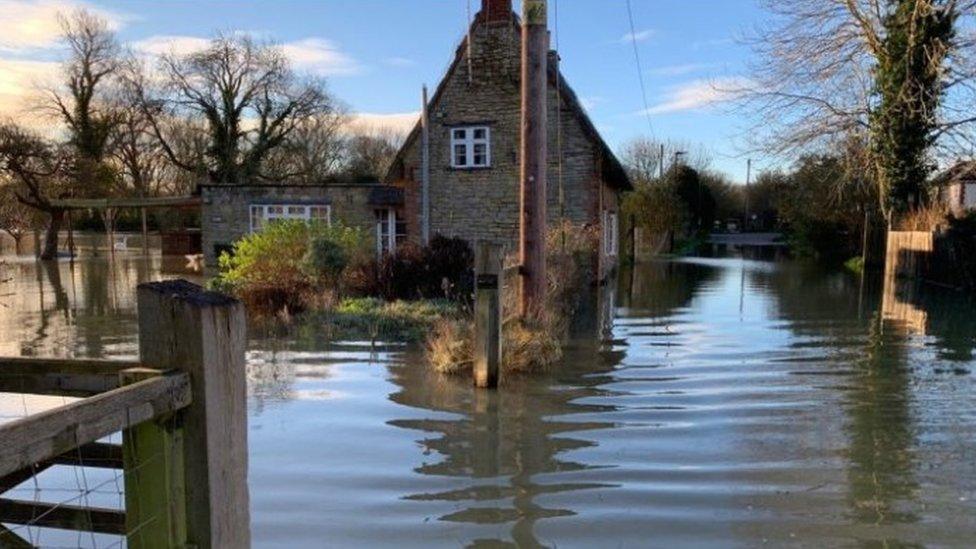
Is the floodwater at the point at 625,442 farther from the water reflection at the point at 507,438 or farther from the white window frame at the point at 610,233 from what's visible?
the white window frame at the point at 610,233

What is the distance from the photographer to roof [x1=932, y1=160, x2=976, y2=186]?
19.9 m

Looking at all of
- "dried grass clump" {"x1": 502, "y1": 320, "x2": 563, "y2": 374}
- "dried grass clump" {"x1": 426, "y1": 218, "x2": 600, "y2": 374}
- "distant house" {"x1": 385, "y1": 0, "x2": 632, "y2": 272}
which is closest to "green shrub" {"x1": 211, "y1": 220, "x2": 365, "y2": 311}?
"dried grass clump" {"x1": 426, "y1": 218, "x2": 600, "y2": 374}

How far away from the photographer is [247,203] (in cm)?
2992

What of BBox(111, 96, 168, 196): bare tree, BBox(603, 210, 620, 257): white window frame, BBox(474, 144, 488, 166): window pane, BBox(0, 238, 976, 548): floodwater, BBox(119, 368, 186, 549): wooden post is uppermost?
BBox(111, 96, 168, 196): bare tree

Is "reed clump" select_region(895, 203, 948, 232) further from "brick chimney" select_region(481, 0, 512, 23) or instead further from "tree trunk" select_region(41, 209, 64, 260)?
"tree trunk" select_region(41, 209, 64, 260)

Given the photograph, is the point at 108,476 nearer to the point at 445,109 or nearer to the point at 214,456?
the point at 214,456

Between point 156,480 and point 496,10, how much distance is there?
21.2m

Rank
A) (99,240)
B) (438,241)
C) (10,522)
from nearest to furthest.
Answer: (10,522), (438,241), (99,240)

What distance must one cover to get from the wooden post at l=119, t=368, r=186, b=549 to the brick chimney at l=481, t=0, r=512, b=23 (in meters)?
21.1

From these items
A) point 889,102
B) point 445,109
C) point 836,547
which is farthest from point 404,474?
point 889,102

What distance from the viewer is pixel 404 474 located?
212 inches

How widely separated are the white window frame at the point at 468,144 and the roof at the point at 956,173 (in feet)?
41.4

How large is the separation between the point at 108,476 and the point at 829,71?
20932 mm

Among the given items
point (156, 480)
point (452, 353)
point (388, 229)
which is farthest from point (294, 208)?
point (156, 480)
